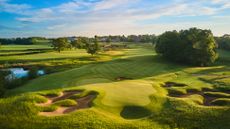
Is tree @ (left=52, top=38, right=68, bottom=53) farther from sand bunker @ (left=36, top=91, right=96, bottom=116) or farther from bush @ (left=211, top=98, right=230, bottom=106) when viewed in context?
bush @ (left=211, top=98, right=230, bottom=106)

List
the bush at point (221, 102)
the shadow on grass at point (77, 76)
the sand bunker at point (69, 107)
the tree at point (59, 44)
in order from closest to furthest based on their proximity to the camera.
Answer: the sand bunker at point (69, 107) → the bush at point (221, 102) → the shadow on grass at point (77, 76) → the tree at point (59, 44)

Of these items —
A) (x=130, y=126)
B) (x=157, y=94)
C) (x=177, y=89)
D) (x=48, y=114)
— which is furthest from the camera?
(x=177, y=89)

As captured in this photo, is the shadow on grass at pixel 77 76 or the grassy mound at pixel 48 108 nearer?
the grassy mound at pixel 48 108

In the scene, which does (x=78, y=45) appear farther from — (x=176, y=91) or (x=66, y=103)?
(x=66, y=103)

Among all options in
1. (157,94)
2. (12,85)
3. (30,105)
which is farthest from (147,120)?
(12,85)

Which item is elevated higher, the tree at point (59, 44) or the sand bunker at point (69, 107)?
the tree at point (59, 44)

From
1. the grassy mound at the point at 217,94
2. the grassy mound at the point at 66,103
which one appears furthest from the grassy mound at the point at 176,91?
the grassy mound at the point at 66,103

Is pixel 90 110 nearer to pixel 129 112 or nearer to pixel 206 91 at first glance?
pixel 129 112

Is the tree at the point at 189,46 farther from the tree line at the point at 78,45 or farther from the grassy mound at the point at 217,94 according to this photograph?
the grassy mound at the point at 217,94
